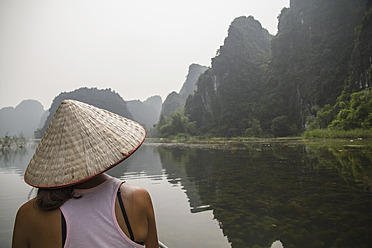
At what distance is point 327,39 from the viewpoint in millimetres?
42875

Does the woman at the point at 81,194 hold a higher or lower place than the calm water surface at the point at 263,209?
higher

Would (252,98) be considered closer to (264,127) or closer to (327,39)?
(264,127)

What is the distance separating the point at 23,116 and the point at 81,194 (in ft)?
697

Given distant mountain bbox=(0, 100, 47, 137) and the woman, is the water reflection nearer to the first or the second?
the woman

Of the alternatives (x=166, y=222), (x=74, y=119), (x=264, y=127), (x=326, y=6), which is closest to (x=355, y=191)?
(x=166, y=222)

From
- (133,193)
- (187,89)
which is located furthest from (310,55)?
(187,89)

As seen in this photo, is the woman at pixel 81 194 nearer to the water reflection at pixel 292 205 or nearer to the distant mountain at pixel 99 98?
the water reflection at pixel 292 205

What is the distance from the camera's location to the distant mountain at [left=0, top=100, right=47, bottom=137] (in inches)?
6073

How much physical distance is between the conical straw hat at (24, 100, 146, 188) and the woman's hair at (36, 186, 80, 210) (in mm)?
25

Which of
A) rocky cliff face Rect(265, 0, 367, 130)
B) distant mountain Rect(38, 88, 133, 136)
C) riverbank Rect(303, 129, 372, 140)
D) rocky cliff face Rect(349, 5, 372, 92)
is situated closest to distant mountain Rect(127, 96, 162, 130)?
distant mountain Rect(38, 88, 133, 136)

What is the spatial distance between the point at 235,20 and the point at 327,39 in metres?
34.2

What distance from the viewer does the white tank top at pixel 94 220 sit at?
80cm

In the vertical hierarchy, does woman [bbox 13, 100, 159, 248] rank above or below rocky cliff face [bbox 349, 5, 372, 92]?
below

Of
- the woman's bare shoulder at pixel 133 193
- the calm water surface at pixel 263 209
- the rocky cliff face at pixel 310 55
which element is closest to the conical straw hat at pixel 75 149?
the woman's bare shoulder at pixel 133 193
